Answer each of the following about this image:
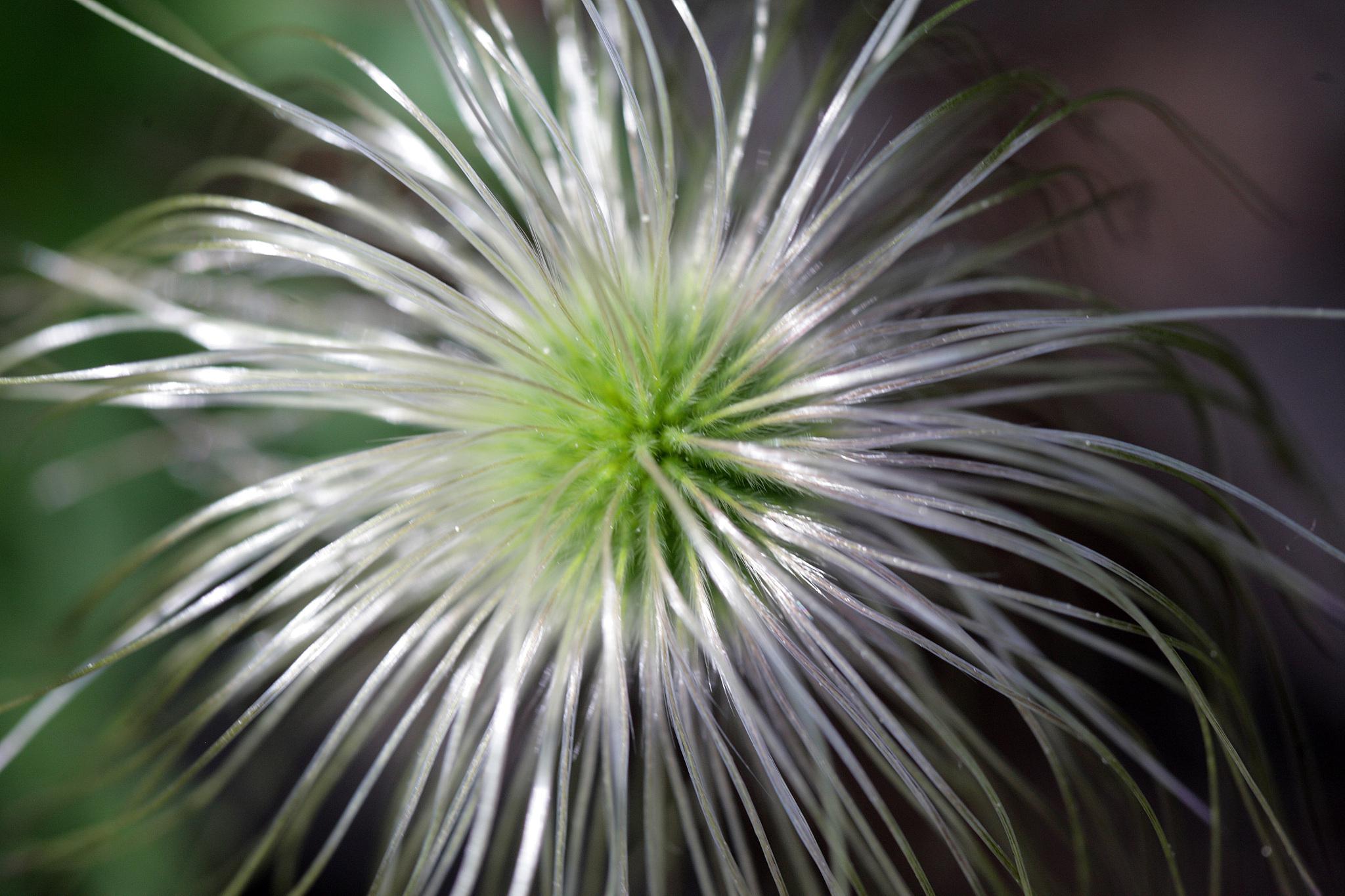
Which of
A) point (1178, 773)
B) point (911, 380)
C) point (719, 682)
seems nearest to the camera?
point (911, 380)

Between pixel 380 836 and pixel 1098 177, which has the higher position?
pixel 1098 177

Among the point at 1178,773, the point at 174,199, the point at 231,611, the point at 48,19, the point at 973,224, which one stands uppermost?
the point at 48,19

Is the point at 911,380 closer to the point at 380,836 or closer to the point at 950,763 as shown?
the point at 950,763

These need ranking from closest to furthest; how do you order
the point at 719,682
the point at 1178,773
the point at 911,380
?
the point at 911,380 → the point at 719,682 → the point at 1178,773

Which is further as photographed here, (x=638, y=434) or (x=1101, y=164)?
(x=1101, y=164)

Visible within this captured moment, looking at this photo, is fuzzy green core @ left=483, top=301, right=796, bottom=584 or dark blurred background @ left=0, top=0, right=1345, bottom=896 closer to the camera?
fuzzy green core @ left=483, top=301, right=796, bottom=584

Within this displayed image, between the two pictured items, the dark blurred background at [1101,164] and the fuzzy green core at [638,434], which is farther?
the dark blurred background at [1101,164]

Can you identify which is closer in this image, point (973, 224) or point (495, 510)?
point (495, 510)

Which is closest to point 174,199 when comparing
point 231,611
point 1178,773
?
point 231,611
